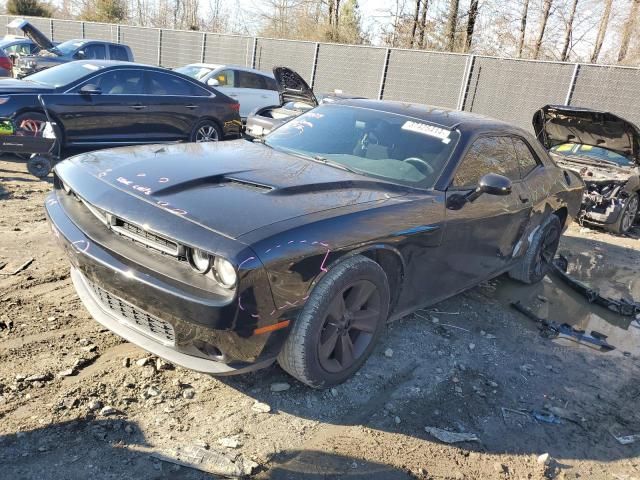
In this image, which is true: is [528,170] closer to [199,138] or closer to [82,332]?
[82,332]

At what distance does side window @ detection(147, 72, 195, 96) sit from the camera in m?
8.03

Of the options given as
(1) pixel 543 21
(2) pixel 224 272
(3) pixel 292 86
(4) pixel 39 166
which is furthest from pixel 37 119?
(1) pixel 543 21

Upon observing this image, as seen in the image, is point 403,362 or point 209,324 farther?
point 403,362

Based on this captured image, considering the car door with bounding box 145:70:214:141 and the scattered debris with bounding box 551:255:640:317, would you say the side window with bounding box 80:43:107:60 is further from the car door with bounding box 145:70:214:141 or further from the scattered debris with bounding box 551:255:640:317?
the scattered debris with bounding box 551:255:640:317

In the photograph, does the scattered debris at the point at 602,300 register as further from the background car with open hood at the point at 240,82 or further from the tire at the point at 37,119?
the background car with open hood at the point at 240,82

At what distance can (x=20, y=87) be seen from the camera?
22.3ft

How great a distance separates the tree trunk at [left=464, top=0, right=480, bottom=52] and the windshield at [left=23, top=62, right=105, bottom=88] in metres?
20.2

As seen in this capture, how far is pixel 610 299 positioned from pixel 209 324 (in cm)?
452

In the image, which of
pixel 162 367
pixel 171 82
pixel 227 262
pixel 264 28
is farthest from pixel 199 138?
pixel 264 28

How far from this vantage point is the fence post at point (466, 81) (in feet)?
50.9

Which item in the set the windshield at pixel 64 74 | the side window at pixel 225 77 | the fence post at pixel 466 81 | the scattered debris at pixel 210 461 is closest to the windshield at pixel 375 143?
the scattered debris at pixel 210 461

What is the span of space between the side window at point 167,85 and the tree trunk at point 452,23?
63.7ft

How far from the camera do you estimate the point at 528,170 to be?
4730mm

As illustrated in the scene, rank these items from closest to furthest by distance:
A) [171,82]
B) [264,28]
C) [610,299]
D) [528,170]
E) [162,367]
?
[162,367]
[528,170]
[610,299]
[171,82]
[264,28]
